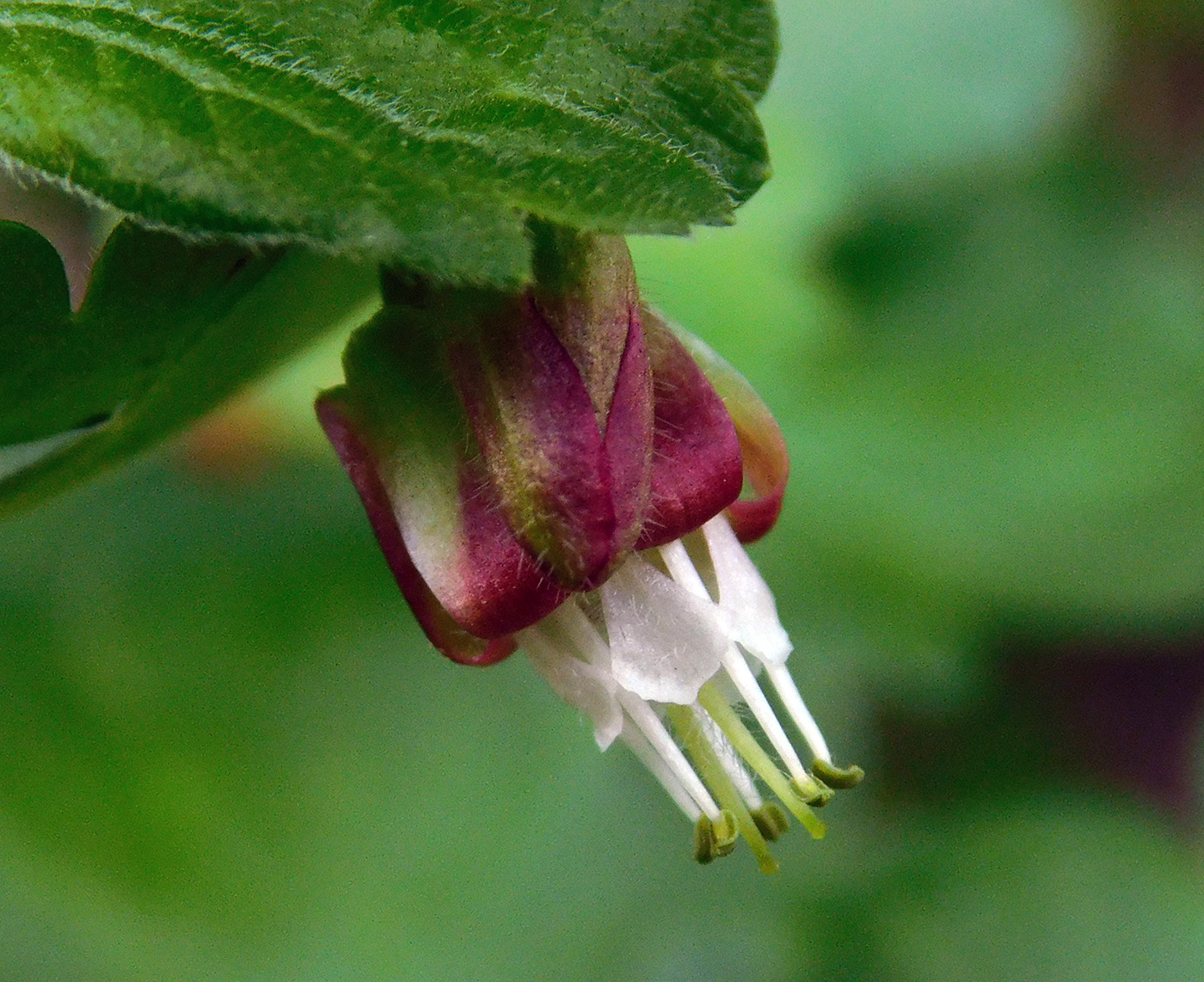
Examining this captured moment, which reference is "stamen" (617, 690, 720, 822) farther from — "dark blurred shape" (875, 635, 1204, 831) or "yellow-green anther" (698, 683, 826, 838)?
"dark blurred shape" (875, 635, 1204, 831)

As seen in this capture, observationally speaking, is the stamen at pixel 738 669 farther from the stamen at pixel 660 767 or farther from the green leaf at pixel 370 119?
the green leaf at pixel 370 119

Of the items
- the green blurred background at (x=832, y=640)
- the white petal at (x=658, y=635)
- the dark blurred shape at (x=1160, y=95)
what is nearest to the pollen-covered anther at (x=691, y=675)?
the white petal at (x=658, y=635)

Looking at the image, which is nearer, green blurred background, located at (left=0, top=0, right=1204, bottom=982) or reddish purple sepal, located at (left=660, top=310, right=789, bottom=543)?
reddish purple sepal, located at (left=660, top=310, right=789, bottom=543)

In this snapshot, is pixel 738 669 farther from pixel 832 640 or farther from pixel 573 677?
pixel 832 640

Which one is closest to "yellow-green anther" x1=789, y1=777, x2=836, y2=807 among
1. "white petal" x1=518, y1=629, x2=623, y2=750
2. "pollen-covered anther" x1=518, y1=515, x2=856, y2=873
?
"pollen-covered anther" x1=518, y1=515, x2=856, y2=873

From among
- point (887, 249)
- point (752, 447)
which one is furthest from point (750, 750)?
point (887, 249)
